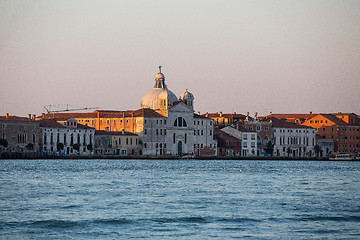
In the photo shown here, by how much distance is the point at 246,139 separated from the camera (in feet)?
324

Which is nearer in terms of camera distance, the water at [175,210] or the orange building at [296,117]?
the water at [175,210]

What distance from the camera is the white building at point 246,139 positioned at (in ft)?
323

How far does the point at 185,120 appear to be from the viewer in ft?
315

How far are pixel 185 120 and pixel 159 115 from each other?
426cm

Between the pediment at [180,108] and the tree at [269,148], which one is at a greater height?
the pediment at [180,108]

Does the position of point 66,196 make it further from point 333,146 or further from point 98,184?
point 333,146

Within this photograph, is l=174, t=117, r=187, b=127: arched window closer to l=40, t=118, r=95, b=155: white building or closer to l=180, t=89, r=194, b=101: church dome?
l=180, t=89, r=194, b=101: church dome

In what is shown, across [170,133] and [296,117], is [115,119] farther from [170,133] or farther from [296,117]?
[296,117]

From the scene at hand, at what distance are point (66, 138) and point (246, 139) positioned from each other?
25.0m

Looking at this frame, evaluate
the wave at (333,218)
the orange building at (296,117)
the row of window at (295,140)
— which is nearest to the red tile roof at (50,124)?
the row of window at (295,140)

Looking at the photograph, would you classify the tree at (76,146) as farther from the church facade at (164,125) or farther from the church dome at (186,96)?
the church dome at (186,96)

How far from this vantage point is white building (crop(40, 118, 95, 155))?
8381 centimetres

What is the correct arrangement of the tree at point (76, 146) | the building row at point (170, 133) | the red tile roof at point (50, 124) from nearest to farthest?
the building row at point (170, 133)
the red tile roof at point (50, 124)
the tree at point (76, 146)

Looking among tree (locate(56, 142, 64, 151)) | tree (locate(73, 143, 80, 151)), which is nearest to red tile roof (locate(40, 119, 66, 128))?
tree (locate(56, 142, 64, 151))
